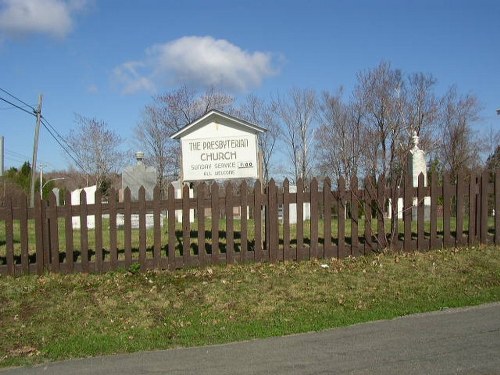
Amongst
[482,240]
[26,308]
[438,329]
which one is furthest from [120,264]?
[482,240]

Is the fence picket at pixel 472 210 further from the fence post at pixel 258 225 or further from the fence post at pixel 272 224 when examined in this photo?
the fence post at pixel 258 225

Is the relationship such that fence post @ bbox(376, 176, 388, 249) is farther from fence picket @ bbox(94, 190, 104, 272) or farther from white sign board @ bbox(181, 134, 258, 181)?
fence picket @ bbox(94, 190, 104, 272)

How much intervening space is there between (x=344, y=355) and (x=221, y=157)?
232 inches

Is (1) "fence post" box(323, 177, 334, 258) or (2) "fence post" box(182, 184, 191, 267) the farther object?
(1) "fence post" box(323, 177, 334, 258)

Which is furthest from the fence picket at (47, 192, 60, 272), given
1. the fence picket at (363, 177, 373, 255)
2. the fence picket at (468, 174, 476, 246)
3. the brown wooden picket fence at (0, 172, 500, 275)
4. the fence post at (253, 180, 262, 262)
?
the fence picket at (468, 174, 476, 246)

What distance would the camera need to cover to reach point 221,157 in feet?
33.5

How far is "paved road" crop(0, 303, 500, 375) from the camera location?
4.62 metres

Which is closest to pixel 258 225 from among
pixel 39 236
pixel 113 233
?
pixel 113 233

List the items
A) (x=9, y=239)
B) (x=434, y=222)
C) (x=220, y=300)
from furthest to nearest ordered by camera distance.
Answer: (x=434, y=222), (x=9, y=239), (x=220, y=300)

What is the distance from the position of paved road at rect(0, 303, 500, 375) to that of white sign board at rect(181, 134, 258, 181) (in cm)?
490

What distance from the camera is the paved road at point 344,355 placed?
4.62 meters

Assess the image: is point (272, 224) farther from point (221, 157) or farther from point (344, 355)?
point (344, 355)

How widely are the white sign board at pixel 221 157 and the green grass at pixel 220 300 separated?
7.06 feet

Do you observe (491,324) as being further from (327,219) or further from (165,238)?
(165,238)
